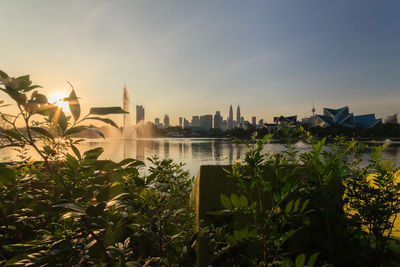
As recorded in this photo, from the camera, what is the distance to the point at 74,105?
83 centimetres

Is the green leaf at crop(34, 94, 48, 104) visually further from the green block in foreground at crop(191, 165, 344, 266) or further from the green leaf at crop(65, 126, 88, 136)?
the green block in foreground at crop(191, 165, 344, 266)

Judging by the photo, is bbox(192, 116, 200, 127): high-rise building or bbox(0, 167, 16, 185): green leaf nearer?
bbox(0, 167, 16, 185): green leaf

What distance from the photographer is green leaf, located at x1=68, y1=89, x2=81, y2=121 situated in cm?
82

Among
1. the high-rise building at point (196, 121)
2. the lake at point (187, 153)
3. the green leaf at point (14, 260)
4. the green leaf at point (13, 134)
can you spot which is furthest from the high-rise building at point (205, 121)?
the green leaf at point (14, 260)

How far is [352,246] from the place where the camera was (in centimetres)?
157

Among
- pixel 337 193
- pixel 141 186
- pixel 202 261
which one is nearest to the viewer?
pixel 202 261

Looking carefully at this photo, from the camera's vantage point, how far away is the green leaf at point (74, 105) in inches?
32.3

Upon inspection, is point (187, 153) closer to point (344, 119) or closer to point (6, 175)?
point (6, 175)

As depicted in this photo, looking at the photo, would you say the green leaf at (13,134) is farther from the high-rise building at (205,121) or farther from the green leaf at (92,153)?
the high-rise building at (205,121)

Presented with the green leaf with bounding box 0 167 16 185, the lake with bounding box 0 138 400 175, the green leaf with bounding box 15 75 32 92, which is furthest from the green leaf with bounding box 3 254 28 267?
the lake with bounding box 0 138 400 175

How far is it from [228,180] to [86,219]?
1592 mm

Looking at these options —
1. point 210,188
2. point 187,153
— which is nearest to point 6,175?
point 210,188

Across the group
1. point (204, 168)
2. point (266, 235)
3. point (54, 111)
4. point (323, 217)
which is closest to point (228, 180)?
point (204, 168)

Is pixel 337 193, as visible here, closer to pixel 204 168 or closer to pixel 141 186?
pixel 204 168
